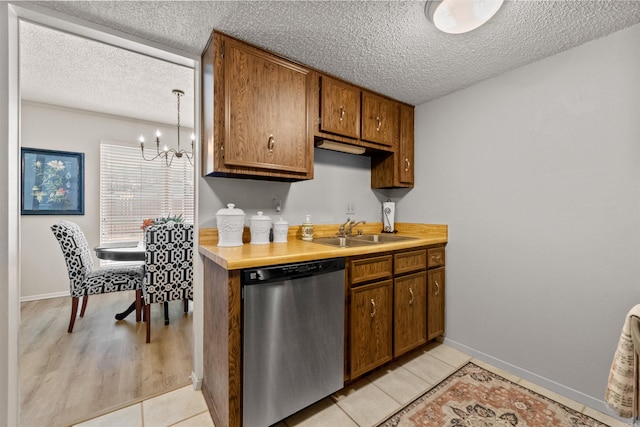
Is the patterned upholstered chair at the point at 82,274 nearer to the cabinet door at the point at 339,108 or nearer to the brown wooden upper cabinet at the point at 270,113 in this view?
the brown wooden upper cabinet at the point at 270,113

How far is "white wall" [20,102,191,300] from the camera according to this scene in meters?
3.33

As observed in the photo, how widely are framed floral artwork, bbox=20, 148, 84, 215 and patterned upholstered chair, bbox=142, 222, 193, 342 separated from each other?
206 centimetres

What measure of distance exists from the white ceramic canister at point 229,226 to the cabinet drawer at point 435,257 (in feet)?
5.06

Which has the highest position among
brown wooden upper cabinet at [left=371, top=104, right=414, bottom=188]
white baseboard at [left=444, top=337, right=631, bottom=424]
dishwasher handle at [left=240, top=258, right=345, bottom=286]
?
brown wooden upper cabinet at [left=371, top=104, right=414, bottom=188]

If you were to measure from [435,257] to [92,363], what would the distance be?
2.85 meters

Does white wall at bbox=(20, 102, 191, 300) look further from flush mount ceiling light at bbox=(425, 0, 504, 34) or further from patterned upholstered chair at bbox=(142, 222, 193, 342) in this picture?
flush mount ceiling light at bbox=(425, 0, 504, 34)

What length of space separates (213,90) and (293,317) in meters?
1.39

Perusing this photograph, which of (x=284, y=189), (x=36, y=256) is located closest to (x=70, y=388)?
(x=284, y=189)

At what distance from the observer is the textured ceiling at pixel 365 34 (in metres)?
1.38

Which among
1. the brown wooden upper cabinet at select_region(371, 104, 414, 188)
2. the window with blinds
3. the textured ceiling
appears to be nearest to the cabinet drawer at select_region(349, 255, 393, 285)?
the brown wooden upper cabinet at select_region(371, 104, 414, 188)

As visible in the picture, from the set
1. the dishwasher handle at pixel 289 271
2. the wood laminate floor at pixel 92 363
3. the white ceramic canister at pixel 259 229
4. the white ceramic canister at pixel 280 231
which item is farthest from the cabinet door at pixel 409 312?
the wood laminate floor at pixel 92 363

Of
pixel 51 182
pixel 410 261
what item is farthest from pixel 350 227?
pixel 51 182

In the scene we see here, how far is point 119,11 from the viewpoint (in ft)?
4.59

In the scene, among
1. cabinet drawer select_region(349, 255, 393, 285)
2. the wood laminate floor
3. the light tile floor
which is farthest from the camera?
cabinet drawer select_region(349, 255, 393, 285)
